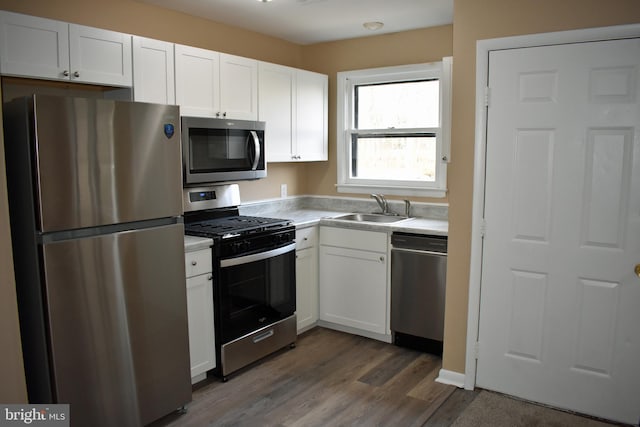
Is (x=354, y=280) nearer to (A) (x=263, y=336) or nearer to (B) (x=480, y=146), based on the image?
(A) (x=263, y=336)

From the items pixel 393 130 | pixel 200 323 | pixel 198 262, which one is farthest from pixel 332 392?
pixel 393 130

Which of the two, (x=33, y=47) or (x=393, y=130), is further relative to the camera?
(x=393, y=130)

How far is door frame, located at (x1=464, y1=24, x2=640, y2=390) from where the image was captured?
266cm

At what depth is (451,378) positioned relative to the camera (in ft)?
10.6

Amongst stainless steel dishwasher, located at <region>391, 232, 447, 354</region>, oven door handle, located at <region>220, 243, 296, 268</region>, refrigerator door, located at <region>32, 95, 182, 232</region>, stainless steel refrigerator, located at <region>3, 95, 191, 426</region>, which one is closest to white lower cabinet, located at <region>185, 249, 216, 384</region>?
oven door handle, located at <region>220, 243, 296, 268</region>

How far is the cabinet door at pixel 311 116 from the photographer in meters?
4.26

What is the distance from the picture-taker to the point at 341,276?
401 cm

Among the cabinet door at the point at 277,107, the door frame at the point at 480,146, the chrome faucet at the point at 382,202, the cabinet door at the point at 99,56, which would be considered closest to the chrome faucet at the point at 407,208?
the chrome faucet at the point at 382,202

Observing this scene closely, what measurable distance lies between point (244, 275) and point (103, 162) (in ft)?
4.18

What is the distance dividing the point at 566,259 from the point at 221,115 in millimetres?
2359

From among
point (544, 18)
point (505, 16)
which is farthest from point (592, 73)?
point (505, 16)

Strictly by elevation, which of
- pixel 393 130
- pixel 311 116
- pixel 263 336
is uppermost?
pixel 311 116

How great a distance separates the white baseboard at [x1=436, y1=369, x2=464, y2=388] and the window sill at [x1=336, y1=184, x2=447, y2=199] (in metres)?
1.47

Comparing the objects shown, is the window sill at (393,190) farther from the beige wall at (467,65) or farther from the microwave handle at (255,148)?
the microwave handle at (255,148)
